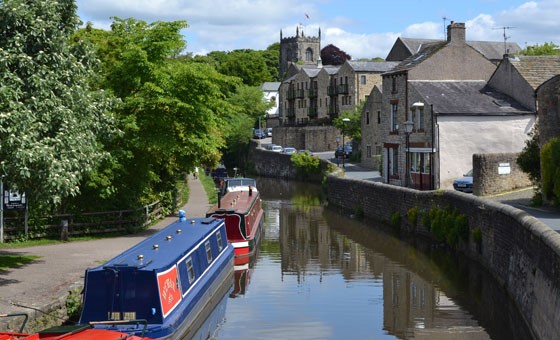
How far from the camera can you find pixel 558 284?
1567 centimetres

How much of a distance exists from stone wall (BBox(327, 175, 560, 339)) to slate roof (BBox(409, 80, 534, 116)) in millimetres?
6608

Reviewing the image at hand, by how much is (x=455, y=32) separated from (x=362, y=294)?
29603mm

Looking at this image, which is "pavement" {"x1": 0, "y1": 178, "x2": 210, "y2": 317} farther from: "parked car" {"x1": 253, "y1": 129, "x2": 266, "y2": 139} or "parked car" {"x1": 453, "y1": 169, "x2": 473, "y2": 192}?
"parked car" {"x1": 253, "y1": 129, "x2": 266, "y2": 139}

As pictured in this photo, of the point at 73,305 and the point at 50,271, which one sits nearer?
the point at 73,305

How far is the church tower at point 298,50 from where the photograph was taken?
159 metres

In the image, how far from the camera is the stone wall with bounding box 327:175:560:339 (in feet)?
54.9

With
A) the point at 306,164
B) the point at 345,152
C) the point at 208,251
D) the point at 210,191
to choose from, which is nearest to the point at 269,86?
the point at 345,152

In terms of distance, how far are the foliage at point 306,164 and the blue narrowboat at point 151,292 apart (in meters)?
47.7

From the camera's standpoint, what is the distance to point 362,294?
80.1 feet

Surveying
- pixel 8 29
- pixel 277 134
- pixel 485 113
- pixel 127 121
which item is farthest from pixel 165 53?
pixel 277 134

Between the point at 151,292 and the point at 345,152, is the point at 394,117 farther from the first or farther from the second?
the point at 151,292

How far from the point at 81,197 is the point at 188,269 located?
37.2 ft

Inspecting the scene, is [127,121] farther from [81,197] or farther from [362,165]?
[362,165]

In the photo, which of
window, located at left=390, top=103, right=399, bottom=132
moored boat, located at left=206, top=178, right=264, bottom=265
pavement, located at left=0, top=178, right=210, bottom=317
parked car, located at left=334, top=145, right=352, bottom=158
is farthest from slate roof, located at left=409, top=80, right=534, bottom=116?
parked car, located at left=334, top=145, right=352, bottom=158
